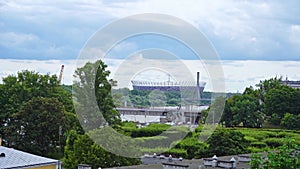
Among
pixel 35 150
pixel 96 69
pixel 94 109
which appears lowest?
pixel 35 150

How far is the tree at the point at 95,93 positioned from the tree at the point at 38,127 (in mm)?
1935

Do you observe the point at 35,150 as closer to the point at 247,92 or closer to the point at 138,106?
the point at 138,106

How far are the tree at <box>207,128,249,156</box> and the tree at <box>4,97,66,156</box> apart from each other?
33.0 feet

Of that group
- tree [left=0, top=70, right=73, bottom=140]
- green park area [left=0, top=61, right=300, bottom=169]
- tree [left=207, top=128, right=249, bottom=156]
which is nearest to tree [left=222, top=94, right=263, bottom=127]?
green park area [left=0, top=61, right=300, bottom=169]

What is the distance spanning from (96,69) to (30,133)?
593 cm

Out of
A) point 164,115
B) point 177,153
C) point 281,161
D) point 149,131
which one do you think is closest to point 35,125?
point 149,131

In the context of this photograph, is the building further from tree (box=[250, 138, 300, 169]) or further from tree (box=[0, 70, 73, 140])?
tree (box=[250, 138, 300, 169])

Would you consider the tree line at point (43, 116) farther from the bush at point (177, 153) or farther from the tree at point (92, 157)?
the tree at point (92, 157)

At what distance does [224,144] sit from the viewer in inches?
1101

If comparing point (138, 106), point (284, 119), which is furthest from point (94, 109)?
point (284, 119)

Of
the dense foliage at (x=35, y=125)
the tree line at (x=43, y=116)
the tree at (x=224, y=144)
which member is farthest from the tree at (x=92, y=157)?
the dense foliage at (x=35, y=125)

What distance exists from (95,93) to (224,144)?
8500 millimetres

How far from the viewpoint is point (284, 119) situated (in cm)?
4603

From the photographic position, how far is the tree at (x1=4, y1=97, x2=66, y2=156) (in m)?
32.2
